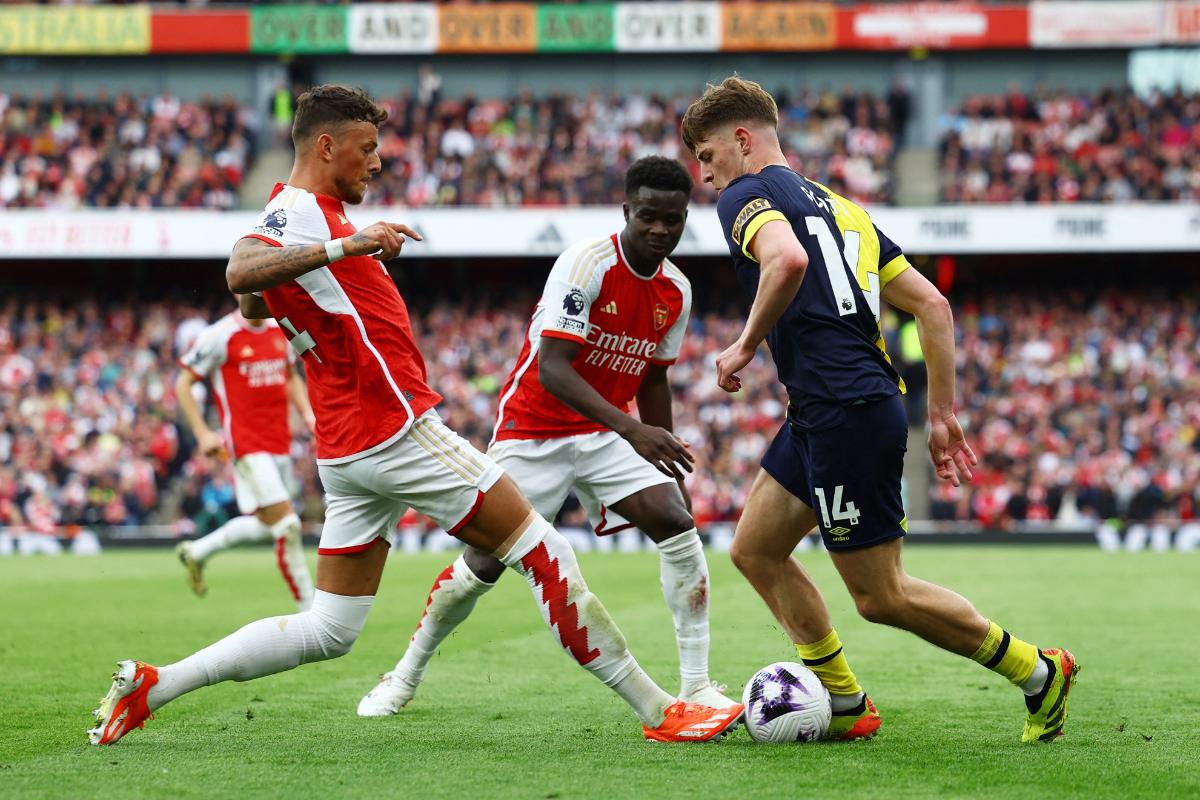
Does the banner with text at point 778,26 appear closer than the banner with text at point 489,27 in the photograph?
Yes

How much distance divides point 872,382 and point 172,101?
85.8ft

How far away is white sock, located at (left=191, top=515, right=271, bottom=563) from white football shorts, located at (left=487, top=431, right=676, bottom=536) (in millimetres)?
4410

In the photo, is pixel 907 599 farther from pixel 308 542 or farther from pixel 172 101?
pixel 172 101

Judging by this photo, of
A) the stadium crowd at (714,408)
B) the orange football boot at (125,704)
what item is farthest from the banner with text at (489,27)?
the orange football boot at (125,704)

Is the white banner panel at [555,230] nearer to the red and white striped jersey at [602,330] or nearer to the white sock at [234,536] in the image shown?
the white sock at [234,536]

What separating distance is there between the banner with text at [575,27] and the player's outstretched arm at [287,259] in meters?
23.8

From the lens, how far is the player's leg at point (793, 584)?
487cm

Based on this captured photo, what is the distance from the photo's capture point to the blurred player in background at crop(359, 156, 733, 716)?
5.14 metres

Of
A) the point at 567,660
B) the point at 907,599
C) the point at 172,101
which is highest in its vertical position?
the point at 172,101

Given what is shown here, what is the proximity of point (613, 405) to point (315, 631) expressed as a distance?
5.16 ft

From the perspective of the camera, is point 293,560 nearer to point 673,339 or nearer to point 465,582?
point 465,582

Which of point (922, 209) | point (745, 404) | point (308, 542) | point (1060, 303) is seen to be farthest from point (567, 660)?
point (1060, 303)

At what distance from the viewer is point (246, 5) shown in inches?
1072

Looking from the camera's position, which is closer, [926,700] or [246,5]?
[926,700]
